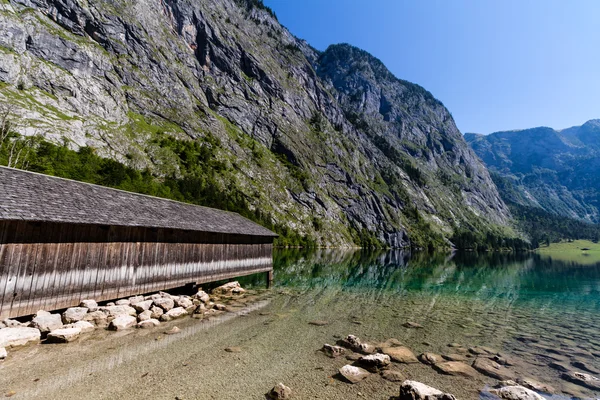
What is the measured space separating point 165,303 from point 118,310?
111 inches

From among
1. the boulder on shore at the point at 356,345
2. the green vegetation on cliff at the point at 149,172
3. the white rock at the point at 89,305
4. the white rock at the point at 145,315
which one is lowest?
the boulder on shore at the point at 356,345

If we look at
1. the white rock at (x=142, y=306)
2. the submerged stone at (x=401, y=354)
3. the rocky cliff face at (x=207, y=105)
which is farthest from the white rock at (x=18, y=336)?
the rocky cliff face at (x=207, y=105)

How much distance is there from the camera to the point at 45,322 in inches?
548

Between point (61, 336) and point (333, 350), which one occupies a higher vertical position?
point (61, 336)

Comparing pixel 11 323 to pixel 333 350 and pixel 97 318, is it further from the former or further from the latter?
pixel 333 350

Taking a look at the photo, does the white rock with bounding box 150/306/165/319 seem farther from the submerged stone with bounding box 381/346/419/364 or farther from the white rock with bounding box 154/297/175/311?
the submerged stone with bounding box 381/346/419/364

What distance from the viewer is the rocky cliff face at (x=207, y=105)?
7806cm

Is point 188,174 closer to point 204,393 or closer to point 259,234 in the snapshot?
point 259,234

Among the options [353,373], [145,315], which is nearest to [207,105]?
[145,315]

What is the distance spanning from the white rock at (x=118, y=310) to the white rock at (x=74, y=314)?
1.16 meters

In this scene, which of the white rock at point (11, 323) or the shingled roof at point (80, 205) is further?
the shingled roof at point (80, 205)

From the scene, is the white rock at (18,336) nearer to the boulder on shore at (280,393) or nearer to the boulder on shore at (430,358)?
the boulder on shore at (280,393)

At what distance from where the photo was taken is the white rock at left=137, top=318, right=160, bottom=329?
1630 centimetres

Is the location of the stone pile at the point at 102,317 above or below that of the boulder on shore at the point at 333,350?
above
